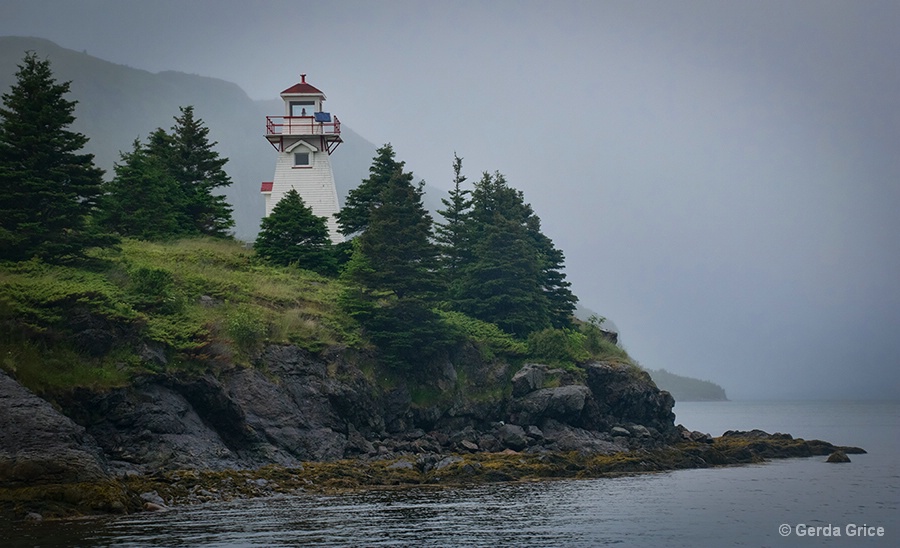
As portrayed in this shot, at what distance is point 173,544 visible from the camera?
882 inches

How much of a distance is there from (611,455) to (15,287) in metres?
26.0

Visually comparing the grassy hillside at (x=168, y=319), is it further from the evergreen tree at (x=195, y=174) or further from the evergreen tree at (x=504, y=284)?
the evergreen tree at (x=195, y=174)

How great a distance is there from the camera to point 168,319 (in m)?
38.6

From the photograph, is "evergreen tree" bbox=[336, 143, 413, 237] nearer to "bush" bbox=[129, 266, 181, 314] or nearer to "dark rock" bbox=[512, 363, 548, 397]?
"dark rock" bbox=[512, 363, 548, 397]

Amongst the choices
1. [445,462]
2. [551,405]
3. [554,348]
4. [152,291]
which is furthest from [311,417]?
[554,348]

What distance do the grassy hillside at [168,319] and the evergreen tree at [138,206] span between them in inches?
81.2

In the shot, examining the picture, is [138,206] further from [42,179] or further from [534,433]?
[534,433]

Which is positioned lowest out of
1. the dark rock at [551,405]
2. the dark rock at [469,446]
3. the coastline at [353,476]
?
the coastline at [353,476]

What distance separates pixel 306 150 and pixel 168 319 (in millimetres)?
28631

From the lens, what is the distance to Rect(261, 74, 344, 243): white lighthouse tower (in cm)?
6456

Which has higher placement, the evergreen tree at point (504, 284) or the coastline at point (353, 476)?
the evergreen tree at point (504, 284)

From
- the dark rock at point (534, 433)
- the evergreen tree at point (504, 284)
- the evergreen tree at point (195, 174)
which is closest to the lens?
the dark rock at point (534, 433)

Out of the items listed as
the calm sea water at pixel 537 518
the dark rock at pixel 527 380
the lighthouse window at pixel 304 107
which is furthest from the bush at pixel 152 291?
the lighthouse window at pixel 304 107

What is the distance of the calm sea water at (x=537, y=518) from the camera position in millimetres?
23984
